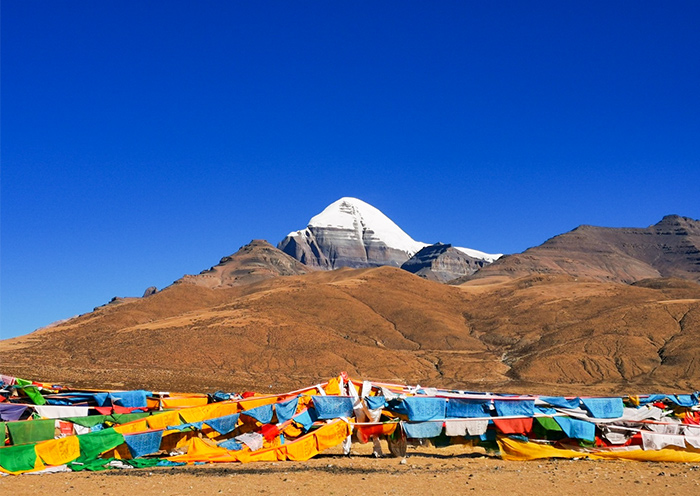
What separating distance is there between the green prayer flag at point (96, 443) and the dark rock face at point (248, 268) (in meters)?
130

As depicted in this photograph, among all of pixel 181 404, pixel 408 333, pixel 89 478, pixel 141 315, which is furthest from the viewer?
pixel 141 315

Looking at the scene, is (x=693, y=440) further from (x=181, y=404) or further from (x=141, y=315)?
(x=141, y=315)

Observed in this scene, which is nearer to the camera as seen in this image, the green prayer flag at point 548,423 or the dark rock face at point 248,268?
the green prayer flag at point 548,423

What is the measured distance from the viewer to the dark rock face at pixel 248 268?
154m

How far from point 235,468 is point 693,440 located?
43.1 ft

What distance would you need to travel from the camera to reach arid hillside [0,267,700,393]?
58.8 m

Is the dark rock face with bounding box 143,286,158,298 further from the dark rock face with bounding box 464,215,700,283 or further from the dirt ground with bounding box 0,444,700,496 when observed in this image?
the dirt ground with bounding box 0,444,700,496

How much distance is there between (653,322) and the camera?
76000 millimetres

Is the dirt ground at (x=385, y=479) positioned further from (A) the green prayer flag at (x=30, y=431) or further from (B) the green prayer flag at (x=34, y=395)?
(B) the green prayer flag at (x=34, y=395)

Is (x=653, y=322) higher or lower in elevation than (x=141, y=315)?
lower

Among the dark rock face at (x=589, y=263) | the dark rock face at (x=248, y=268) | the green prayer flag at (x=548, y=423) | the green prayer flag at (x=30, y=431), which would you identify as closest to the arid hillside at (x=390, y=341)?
the green prayer flag at (x=30, y=431)

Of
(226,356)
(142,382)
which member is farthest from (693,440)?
(226,356)

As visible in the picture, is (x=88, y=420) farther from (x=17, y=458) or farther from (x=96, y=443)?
(x=17, y=458)

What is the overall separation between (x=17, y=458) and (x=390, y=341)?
63042mm
